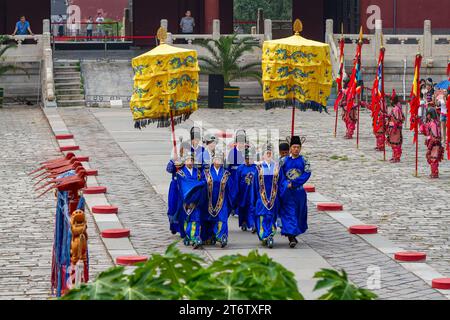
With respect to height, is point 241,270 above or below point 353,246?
above

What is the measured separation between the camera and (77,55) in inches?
1764

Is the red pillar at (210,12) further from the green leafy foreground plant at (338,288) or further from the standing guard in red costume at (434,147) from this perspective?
the green leafy foreground plant at (338,288)

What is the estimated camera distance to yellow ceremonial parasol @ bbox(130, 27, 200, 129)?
18922 millimetres

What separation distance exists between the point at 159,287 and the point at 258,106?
32389mm

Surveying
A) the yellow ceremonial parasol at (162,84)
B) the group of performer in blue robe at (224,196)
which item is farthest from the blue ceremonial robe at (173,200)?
the yellow ceremonial parasol at (162,84)

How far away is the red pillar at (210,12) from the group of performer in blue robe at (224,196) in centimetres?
2910

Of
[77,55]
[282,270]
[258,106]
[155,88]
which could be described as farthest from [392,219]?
[77,55]

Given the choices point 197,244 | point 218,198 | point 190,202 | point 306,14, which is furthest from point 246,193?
point 306,14

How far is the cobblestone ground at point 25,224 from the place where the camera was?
14.6 metres

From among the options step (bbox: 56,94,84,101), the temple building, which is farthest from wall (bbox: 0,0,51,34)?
step (bbox: 56,94,84,101)

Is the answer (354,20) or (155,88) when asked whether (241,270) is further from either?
(354,20)

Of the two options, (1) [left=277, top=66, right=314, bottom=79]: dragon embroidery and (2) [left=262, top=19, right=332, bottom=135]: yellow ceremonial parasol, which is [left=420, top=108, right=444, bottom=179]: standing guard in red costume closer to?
(2) [left=262, top=19, right=332, bottom=135]: yellow ceremonial parasol

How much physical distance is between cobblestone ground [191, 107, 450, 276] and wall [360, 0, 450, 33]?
1058 centimetres

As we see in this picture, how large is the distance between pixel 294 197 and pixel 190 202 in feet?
4.67
